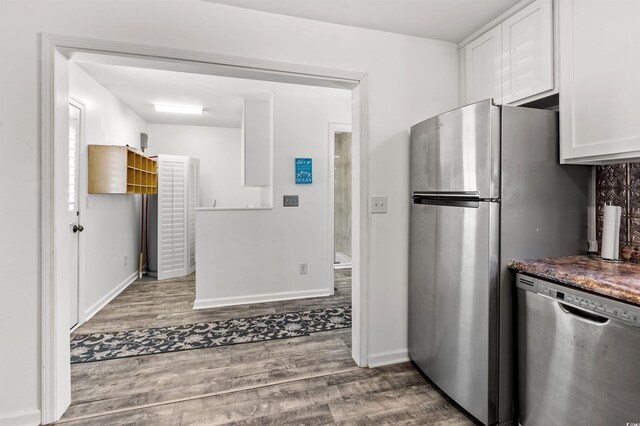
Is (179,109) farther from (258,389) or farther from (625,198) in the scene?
(625,198)

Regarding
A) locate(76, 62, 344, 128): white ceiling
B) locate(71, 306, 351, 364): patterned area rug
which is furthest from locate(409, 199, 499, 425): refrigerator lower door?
locate(76, 62, 344, 128): white ceiling

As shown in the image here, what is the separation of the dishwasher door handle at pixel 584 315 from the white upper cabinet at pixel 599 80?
2.51ft

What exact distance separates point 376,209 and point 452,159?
636 mm

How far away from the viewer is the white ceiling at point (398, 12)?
1.92 m

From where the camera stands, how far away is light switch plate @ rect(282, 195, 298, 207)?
3740 millimetres

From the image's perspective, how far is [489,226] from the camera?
161 centimetres

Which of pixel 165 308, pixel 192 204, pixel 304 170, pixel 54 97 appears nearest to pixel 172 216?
pixel 192 204

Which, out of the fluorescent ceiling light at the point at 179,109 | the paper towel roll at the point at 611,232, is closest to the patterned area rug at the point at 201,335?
the paper towel roll at the point at 611,232

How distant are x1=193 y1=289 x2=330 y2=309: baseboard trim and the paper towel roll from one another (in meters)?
2.79

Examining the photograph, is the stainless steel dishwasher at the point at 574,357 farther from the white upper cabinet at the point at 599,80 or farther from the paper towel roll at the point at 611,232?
the white upper cabinet at the point at 599,80

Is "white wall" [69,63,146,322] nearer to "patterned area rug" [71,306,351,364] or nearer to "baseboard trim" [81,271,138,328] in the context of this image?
"baseboard trim" [81,271,138,328]

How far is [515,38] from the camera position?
195 cm

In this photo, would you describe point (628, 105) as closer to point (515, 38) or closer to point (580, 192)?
point (580, 192)

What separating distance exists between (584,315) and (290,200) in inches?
115
